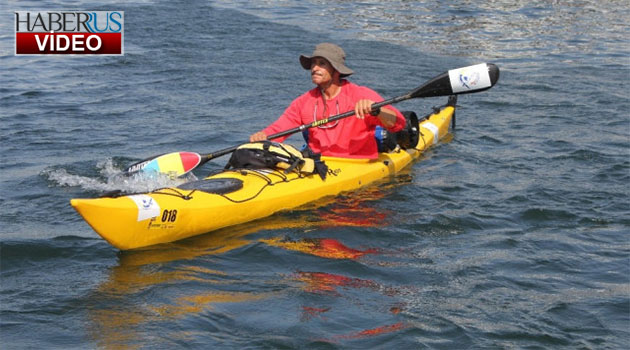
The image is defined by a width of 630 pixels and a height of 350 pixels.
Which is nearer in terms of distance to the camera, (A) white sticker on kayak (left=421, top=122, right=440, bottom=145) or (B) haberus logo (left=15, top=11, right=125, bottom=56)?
(A) white sticker on kayak (left=421, top=122, right=440, bottom=145)

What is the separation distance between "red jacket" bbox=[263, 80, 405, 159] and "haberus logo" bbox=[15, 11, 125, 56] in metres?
7.04

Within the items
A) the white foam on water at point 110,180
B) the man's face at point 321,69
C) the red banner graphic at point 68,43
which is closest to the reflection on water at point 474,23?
the red banner graphic at point 68,43

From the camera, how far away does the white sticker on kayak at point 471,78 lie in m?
7.95

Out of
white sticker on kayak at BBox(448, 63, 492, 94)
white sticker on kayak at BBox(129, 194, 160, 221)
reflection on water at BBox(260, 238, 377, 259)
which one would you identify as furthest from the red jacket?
white sticker on kayak at BBox(129, 194, 160, 221)

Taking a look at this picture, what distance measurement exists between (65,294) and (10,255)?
95cm

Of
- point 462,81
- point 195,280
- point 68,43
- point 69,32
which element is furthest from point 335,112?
point 69,32

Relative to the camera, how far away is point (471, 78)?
7.95 metres

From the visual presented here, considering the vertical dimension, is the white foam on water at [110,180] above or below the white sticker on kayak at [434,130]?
below

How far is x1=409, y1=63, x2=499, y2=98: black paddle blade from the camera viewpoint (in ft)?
26.1

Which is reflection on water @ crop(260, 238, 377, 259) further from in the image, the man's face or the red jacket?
the man's face

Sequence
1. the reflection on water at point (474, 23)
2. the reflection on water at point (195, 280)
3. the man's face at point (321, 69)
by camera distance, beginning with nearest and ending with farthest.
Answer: the reflection on water at point (195, 280), the man's face at point (321, 69), the reflection on water at point (474, 23)

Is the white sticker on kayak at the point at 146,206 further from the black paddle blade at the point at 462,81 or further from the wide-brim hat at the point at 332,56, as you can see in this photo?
the black paddle blade at the point at 462,81

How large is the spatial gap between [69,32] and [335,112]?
976 centimetres

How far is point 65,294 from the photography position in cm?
542
